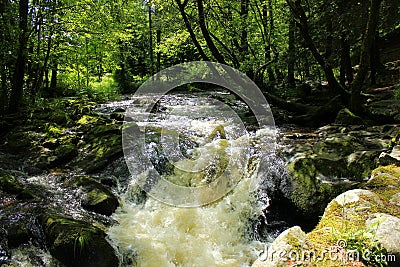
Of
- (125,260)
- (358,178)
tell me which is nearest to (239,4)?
(358,178)

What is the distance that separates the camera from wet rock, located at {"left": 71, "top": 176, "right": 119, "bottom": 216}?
5.41 metres

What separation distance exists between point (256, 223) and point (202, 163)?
2.01 m

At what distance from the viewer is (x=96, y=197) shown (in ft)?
18.3

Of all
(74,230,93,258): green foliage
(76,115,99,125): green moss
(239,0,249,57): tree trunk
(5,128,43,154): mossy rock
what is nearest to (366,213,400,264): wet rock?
(74,230,93,258): green foliage

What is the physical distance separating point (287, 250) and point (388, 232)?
0.92m

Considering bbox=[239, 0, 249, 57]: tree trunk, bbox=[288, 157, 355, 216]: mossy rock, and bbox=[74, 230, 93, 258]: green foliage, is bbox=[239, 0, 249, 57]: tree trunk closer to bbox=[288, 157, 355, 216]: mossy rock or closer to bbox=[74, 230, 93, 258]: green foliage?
bbox=[288, 157, 355, 216]: mossy rock

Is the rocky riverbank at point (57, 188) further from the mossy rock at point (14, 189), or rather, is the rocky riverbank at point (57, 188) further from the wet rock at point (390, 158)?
the wet rock at point (390, 158)

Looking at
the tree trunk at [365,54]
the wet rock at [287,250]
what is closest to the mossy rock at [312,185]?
the wet rock at [287,250]

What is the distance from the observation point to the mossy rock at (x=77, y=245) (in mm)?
4066

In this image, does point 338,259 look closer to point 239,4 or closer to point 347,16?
point 347,16

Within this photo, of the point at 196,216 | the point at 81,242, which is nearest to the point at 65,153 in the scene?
the point at 81,242

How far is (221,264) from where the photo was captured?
4582 mm

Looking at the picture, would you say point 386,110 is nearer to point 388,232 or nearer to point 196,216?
point 196,216

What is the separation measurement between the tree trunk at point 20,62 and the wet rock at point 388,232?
1001 cm
